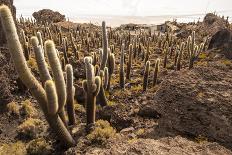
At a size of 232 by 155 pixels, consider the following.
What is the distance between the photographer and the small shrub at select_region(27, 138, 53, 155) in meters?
7.45

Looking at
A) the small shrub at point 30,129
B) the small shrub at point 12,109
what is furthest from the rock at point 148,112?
the small shrub at point 12,109

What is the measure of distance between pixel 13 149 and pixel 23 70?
251 centimetres

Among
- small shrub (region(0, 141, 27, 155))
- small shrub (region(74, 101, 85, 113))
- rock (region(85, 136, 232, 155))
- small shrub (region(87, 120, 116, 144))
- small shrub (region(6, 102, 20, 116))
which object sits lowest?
small shrub (region(0, 141, 27, 155))

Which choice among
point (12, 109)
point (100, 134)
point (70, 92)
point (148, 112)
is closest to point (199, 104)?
point (148, 112)

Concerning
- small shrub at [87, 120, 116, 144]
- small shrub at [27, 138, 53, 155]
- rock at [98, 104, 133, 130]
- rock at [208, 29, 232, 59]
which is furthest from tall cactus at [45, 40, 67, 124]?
rock at [208, 29, 232, 59]

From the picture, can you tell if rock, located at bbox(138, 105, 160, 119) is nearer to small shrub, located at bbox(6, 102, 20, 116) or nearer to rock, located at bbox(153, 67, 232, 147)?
rock, located at bbox(153, 67, 232, 147)

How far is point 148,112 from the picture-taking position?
8.86m

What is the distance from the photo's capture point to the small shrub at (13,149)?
7566 mm

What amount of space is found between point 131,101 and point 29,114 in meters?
3.21

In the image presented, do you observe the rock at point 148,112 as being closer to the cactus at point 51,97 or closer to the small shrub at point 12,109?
the cactus at point 51,97

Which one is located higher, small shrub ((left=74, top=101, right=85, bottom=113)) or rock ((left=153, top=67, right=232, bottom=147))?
rock ((left=153, top=67, right=232, bottom=147))

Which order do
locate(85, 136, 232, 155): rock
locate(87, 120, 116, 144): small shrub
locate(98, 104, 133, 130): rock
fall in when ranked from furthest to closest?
1. locate(98, 104, 133, 130): rock
2. locate(87, 120, 116, 144): small shrub
3. locate(85, 136, 232, 155): rock

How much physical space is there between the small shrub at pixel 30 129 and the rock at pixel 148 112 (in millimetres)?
2614

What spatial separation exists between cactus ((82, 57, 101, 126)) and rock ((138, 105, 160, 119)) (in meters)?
1.37
